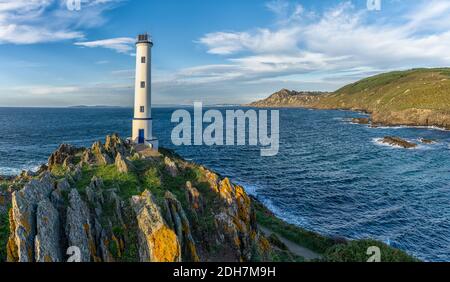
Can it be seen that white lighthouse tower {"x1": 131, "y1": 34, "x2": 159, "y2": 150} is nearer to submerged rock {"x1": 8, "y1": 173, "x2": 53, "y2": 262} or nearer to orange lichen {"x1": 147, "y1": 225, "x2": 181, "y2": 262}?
submerged rock {"x1": 8, "y1": 173, "x2": 53, "y2": 262}

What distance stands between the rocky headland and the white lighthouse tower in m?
17.7

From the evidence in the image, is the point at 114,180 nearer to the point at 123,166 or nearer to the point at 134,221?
the point at 123,166

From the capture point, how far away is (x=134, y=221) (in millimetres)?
15742

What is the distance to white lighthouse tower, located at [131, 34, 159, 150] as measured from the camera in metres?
40.3

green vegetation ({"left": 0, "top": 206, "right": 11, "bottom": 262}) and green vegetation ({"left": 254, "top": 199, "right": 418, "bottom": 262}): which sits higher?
green vegetation ({"left": 0, "top": 206, "right": 11, "bottom": 262})

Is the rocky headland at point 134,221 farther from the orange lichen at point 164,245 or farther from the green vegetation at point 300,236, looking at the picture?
the green vegetation at point 300,236

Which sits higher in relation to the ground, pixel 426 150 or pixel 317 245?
pixel 426 150

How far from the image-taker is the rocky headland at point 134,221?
13.5 m

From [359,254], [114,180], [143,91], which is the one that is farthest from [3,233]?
[143,91]

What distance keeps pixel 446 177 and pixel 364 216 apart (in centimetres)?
2547

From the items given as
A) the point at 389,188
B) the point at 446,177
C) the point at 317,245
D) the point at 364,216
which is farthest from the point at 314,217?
the point at 446,177

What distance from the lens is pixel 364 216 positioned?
36.3 m

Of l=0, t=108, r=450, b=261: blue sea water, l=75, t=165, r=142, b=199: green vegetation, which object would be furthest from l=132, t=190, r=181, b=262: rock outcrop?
l=0, t=108, r=450, b=261: blue sea water
